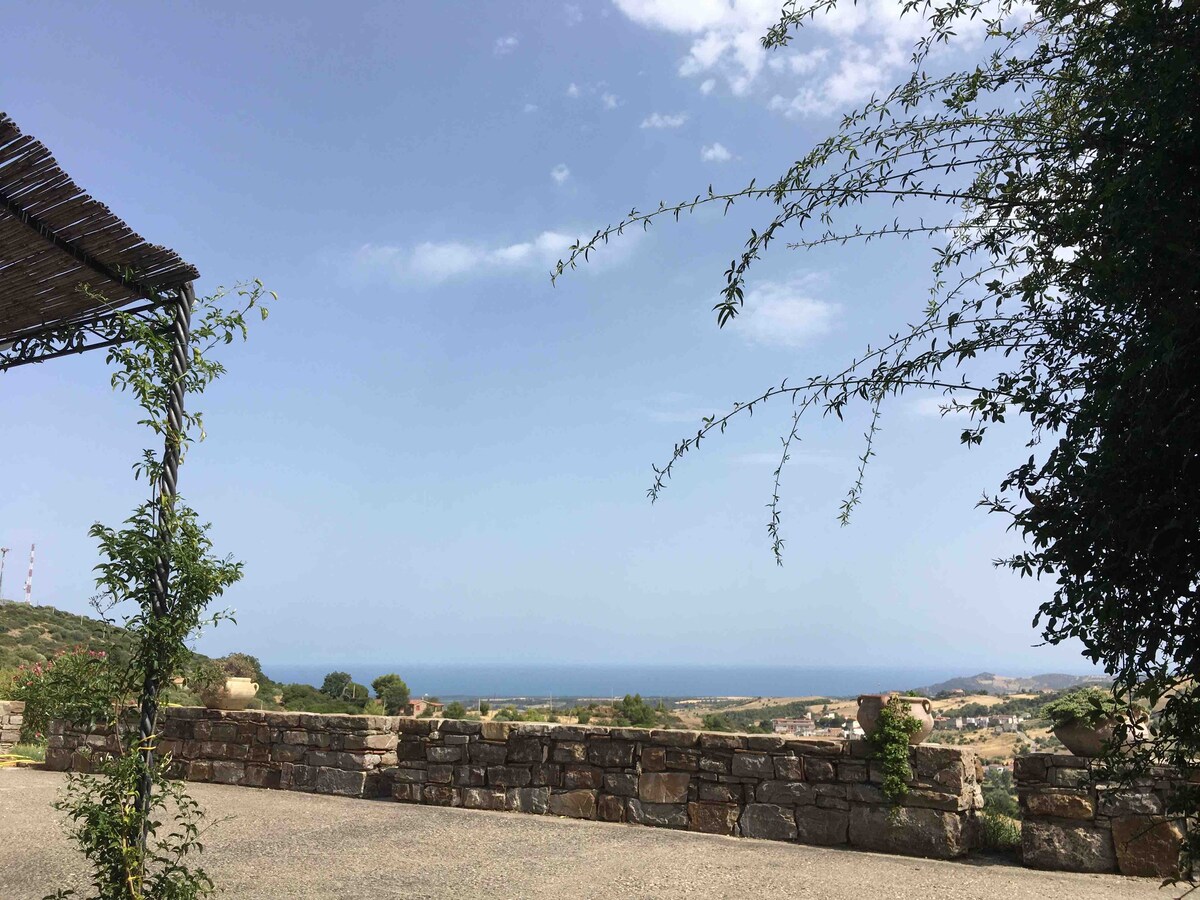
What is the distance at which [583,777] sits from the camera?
7.71 m

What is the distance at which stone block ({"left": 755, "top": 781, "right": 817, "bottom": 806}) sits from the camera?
22.4ft

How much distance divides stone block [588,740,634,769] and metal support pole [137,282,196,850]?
4259 mm

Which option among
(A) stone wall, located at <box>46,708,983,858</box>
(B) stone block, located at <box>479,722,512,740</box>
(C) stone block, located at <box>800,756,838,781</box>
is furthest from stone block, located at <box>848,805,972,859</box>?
(B) stone block, located at <box>479,722,512,740</box>

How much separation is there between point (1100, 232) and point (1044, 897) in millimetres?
4659

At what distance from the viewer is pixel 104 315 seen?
15.8 ft

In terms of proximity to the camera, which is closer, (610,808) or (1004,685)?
(610,808)

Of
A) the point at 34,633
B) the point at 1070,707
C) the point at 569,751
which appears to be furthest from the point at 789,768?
the point at 34,633

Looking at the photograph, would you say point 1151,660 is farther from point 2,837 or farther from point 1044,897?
point 2,837

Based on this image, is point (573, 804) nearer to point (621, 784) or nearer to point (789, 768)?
point (621, 784)

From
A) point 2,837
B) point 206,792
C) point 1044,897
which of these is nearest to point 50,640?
point 206,792

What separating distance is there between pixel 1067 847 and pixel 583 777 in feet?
12.5

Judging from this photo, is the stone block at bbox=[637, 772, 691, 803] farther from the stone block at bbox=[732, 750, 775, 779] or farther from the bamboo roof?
the bamboo roof

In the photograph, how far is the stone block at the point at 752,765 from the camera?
700cm

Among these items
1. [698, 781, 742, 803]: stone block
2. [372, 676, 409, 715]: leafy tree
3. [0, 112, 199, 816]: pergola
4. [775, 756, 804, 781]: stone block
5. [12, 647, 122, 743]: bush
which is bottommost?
[698, 781, 742, 803]: stone block
